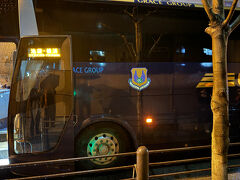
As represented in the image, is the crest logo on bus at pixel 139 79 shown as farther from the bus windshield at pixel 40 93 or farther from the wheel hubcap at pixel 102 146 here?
the bus windshield at pixel 40 93

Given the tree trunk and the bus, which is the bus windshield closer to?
the bus

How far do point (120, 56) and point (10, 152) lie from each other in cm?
310

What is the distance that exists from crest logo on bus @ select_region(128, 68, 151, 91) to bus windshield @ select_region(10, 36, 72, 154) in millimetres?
1411

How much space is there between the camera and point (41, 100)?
4207mm

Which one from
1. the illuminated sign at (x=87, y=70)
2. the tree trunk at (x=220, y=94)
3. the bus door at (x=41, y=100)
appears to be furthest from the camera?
the illuminated sign at (x=87, y=70)

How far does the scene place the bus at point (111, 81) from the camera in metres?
4.18

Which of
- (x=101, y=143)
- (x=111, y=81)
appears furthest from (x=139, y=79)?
(x=101, y=143)

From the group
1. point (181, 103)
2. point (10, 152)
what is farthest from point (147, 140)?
point (10, 152)

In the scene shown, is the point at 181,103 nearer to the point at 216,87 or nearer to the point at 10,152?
the point at 216,87

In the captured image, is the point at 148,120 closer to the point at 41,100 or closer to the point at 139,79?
the point at 139,79

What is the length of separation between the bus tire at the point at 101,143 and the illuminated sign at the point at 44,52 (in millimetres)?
1755

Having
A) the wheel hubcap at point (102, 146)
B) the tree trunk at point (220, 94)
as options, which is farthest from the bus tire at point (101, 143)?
the tree trunk at point (220, 94)

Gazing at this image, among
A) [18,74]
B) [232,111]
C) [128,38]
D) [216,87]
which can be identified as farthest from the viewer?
[232,111]

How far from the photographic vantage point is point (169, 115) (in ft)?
16.1
